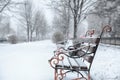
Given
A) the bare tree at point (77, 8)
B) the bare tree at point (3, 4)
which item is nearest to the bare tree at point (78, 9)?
the bare tree at point (77, 8)

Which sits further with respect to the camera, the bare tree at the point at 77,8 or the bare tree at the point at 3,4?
the bare tree at the point at 3,4

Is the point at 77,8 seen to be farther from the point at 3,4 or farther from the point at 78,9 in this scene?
the point at 3,4

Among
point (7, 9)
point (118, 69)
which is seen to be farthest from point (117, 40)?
point (118, 69)

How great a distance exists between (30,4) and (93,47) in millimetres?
50084

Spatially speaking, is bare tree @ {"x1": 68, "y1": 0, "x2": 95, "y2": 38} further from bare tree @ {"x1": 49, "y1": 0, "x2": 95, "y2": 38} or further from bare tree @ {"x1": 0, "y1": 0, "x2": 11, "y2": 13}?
bare tree @ {"x1": 0, "y1": 0, "x2": 11, "y2": 13}

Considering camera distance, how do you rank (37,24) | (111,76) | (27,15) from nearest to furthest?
(111,76), (27,15), (37,24)

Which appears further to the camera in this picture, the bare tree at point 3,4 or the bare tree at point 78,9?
the bare tree at point 3,4

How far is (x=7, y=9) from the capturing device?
2812 centimetres

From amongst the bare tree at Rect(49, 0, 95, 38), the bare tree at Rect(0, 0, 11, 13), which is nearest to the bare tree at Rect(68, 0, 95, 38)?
the bare tree at Rect(49, 0, 95, 38)

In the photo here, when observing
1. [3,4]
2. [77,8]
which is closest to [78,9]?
[77,8]

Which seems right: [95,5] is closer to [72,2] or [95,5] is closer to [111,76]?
[72,2]

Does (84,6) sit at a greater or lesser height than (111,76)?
greater

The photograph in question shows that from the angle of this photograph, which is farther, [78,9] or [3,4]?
[3,4]

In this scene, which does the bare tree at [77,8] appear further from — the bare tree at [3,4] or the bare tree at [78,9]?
the bare tree at [3,4]
